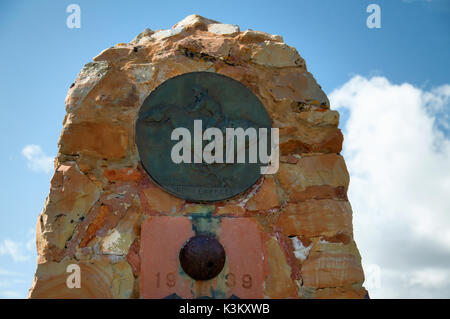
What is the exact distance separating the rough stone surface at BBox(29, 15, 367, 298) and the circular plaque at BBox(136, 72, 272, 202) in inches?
2.2

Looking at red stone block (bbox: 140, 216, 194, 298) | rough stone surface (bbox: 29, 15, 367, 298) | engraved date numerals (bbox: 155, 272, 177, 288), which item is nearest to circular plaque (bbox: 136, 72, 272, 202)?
rough stone surface (bbox: 29, 15, 367, 298)

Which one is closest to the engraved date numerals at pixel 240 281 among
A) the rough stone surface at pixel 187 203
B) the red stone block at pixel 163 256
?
the rough stone surface at pixel 187 203

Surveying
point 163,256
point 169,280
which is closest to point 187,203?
point 163,256

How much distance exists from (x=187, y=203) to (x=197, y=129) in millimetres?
406

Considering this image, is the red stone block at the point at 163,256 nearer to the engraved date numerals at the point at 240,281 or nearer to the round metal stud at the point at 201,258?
the round metal stud at the point at 201,258

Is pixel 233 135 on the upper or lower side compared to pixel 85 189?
upper

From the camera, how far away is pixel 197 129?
2566mm

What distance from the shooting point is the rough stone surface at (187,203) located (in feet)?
7.63

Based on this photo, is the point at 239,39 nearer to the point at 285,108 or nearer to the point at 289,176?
the point at 285,108

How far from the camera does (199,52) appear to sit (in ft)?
9.06

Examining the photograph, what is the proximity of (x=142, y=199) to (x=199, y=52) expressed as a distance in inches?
36.6
